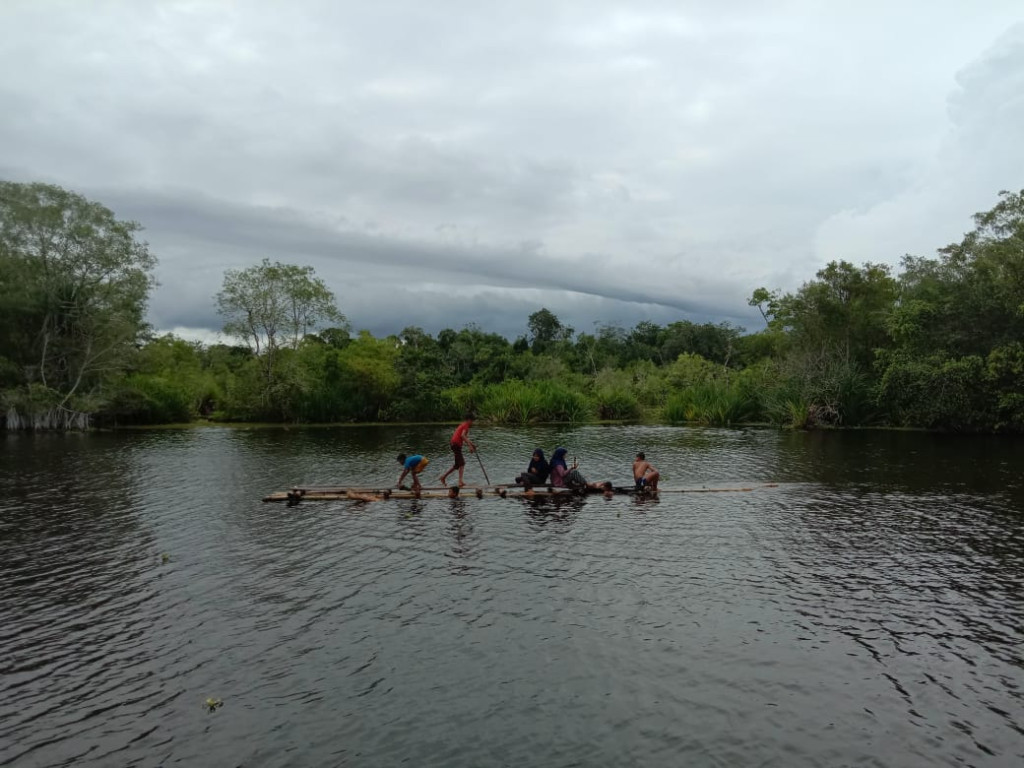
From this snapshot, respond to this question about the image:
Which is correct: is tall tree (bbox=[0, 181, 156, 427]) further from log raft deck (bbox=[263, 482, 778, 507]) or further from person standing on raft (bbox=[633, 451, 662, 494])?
person standing on raft (bbox=[633, 451, 662, 494])

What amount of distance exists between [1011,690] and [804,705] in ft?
10.3

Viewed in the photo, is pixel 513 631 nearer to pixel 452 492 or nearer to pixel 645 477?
pixel 452 492

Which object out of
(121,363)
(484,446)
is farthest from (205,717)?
(121,363)

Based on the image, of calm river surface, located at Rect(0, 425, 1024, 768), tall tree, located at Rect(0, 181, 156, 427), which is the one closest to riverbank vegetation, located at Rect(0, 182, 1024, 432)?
tall tree, located at Rect(0, 181, 156, 427)

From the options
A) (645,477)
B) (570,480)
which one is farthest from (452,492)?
(645,477)

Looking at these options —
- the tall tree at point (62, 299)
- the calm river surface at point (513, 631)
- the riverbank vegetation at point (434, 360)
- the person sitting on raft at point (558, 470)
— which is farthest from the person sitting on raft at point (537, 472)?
the tall tree at point (62, 299)

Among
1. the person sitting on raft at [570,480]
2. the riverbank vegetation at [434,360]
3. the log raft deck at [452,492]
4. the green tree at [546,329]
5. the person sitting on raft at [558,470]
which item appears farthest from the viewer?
the green tree at [546,329]

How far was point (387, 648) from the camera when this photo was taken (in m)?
10.6

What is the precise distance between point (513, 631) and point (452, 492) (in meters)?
11.2

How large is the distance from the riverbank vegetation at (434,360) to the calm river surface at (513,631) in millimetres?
24501

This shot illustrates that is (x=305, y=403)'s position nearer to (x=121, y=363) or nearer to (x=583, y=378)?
(x=121, y=363)

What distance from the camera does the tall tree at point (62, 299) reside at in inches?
1763

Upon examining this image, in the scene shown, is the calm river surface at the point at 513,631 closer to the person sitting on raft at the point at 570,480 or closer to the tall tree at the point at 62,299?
the person sitting on raft at the point at 570,480

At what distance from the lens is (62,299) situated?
46.6 m
